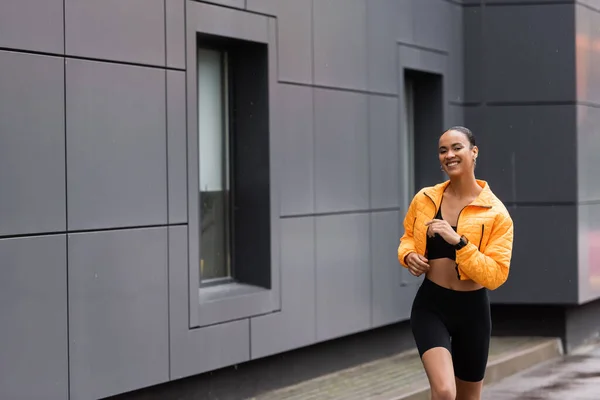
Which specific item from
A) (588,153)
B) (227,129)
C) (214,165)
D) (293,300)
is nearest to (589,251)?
(588,153)

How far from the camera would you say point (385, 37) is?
12.1 meters

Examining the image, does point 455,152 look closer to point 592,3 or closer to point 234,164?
point 234,164

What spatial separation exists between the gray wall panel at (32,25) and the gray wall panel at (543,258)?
7.71m

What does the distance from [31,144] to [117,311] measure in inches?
59.3

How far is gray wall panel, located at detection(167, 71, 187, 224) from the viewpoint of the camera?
8.83 metres

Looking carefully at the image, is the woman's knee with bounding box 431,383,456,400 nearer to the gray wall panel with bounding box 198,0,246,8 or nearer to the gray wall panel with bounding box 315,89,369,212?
the gray wall panel with bounding box 198,0,246,8

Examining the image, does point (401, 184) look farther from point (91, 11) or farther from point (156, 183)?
point (91, 11)

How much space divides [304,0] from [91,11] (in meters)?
3.11

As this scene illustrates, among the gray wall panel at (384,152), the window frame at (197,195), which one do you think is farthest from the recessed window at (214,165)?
the gray wall panel at (384,152)

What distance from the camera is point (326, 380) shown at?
1088 centimetres

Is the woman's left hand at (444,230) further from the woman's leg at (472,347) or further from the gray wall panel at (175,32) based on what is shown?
the gray wall panel at (175,32)

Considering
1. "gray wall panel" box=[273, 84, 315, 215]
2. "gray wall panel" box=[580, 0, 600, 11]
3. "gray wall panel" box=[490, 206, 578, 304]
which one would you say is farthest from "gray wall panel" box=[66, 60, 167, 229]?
"gray wall panel" box=[580, 0, 600, 11]

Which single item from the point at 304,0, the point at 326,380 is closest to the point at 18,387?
the point at 326,380

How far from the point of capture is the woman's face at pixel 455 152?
6852mm
